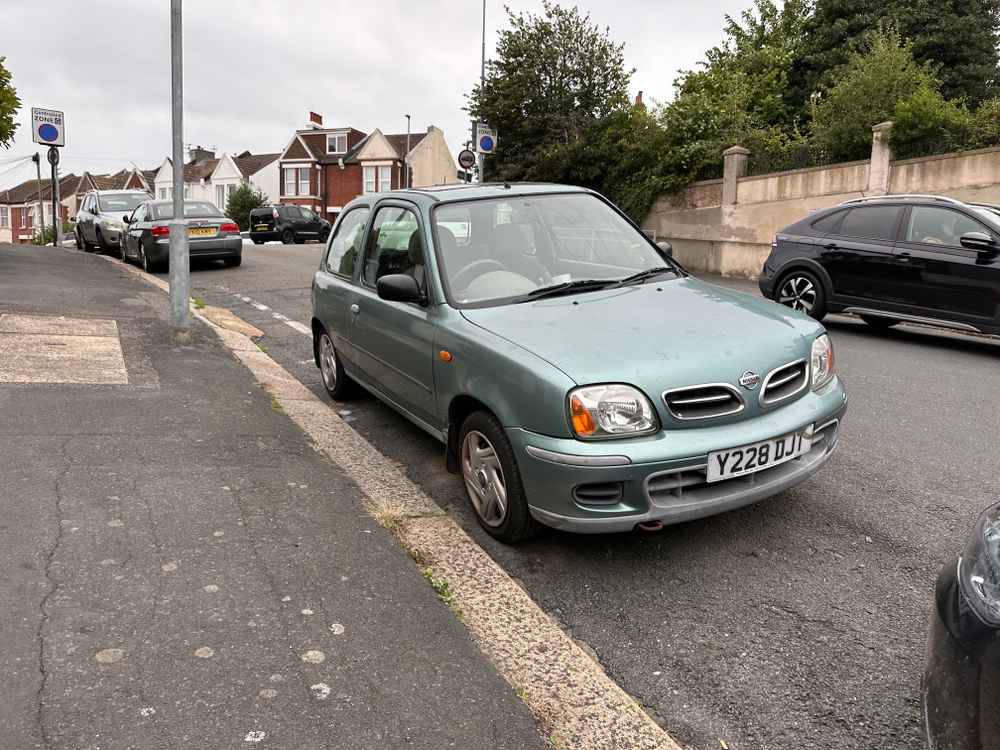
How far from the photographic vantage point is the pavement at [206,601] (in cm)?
252

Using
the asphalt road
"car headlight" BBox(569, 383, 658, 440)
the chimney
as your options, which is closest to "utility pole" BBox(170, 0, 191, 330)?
the asphalt road

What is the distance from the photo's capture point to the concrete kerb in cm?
259

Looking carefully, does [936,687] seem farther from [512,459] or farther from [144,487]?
[144,487]

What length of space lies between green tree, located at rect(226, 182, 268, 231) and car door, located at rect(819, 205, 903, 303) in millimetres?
54467

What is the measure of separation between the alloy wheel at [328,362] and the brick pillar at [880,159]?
45.8 ft

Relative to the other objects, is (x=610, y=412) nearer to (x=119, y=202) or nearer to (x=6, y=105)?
(x=6, y=105)

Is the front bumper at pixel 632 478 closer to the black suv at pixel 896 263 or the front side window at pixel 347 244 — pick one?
the front side window at pixel 347 244

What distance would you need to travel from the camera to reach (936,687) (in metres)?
1.99

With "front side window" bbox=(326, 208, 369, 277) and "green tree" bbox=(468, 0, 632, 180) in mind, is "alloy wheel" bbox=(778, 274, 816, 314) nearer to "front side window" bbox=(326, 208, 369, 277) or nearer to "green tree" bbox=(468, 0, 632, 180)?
"front side window" bbox=(326, 208, 369, 277)

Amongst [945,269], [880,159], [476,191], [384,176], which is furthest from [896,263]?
[384,176]

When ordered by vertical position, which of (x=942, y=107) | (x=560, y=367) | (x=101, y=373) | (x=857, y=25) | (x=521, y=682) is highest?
(x=857, y=25)

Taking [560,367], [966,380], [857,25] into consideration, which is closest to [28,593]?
[560,367]

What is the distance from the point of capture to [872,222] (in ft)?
31.2

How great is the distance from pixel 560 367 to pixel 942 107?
1765 cm
